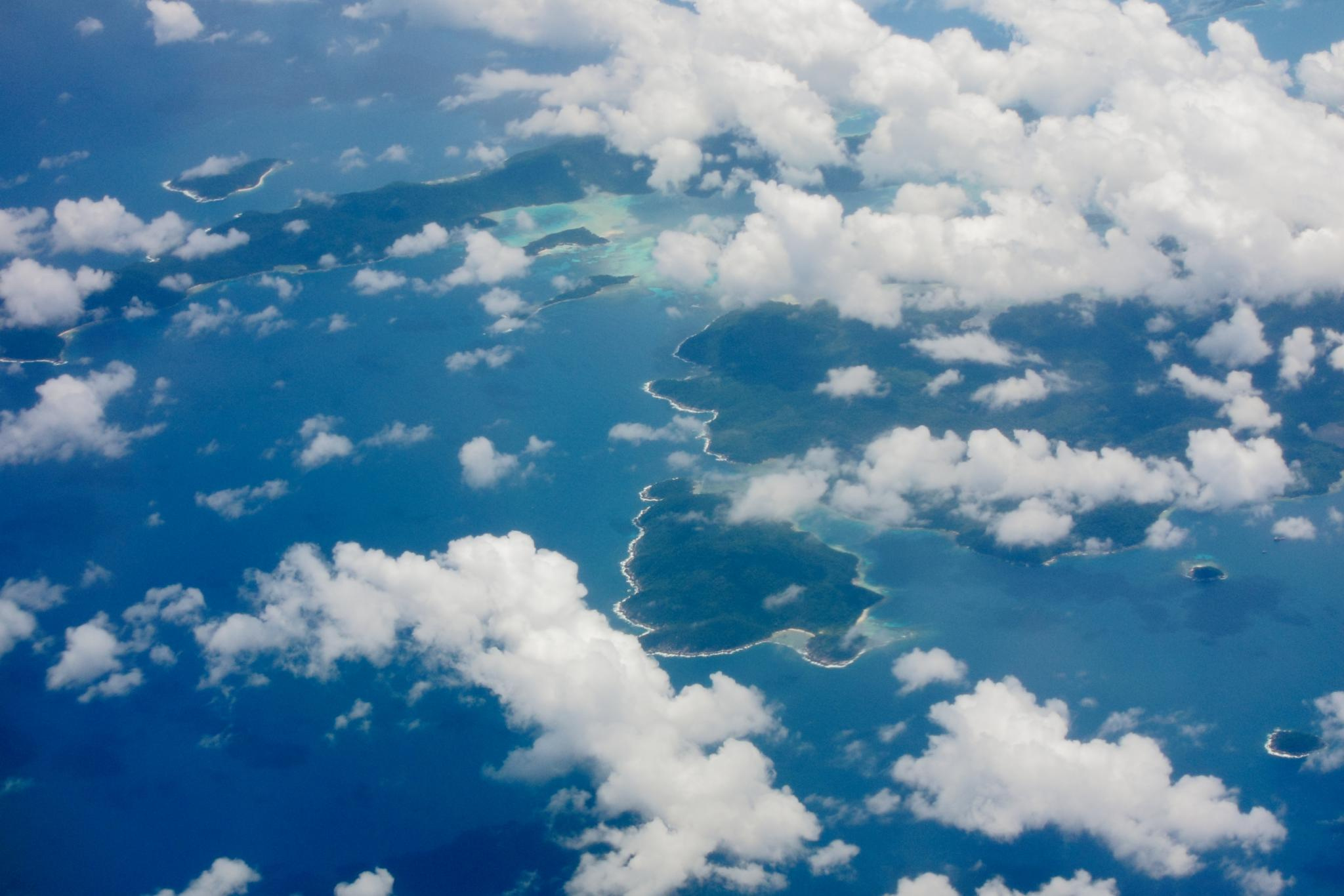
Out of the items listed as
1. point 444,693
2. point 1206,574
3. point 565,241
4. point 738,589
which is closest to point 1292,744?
point 1206,574

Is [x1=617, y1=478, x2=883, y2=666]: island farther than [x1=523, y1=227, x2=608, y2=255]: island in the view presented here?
No

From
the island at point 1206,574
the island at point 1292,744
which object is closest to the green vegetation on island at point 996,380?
the island at point 1206,574

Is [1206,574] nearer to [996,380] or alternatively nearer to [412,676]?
[996,380]

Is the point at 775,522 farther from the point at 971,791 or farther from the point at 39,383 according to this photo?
the point at 39,383

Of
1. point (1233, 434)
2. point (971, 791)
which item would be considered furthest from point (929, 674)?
point (1233, 434)

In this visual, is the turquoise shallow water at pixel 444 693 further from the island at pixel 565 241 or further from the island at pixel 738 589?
the island at pixel 565 241

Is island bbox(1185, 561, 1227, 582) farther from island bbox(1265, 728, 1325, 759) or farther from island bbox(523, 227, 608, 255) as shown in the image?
island bbox(523, 227, 608, 255)

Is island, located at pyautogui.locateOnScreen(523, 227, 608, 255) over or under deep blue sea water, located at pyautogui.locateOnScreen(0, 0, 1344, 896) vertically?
over

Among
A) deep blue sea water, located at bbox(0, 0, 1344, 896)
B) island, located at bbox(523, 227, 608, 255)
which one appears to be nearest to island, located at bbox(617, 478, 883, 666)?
deep blue sea water, located at bbox(0, 0, 1344, 896)
